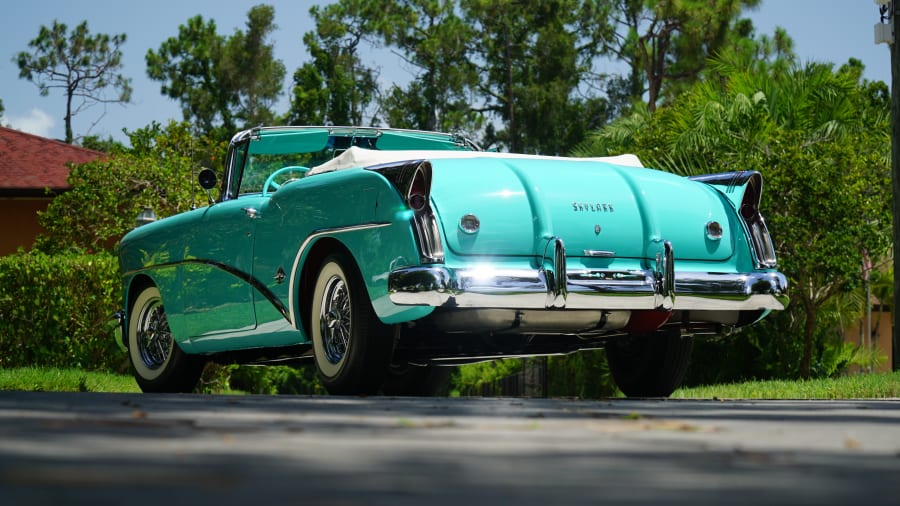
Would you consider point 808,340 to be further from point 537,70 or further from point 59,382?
point 537,70

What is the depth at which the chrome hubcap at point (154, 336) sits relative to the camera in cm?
922

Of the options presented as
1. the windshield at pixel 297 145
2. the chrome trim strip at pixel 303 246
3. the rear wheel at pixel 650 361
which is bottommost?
the rear wheel at pixel 650 361

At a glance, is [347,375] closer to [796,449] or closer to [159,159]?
[796,449]

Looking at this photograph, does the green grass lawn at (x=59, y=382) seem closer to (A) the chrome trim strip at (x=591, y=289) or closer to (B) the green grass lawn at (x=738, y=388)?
(B) the green grass lawn at (x=738, y=388)

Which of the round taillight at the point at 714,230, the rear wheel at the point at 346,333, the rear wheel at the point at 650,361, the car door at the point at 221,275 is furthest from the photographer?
the rear wheel at the point at 650,361

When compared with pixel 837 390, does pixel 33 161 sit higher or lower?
higher

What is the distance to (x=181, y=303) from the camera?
866 centimetres

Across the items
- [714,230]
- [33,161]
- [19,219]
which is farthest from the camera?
[33,161]

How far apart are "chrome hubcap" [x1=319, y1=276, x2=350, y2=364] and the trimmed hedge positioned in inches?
392

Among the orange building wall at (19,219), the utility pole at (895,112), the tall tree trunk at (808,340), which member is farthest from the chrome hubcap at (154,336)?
the orange building wall at (19,219)

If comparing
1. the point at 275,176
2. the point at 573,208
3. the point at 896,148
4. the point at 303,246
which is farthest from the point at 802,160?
the point at 303,246

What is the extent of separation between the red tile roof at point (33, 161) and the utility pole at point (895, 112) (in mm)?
15005

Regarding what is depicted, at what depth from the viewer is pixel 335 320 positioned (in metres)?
7.12

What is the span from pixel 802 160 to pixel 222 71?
34142 mm
